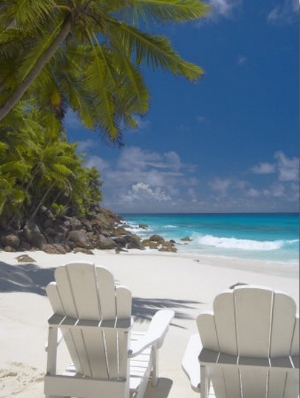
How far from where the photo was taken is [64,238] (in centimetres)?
2309

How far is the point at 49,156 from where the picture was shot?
68.1 ft

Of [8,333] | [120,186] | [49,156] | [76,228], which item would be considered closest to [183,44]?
[120,186]

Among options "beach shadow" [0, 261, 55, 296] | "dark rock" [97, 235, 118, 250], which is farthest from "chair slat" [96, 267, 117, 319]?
"dark rock" [97, 235, 118, 250]

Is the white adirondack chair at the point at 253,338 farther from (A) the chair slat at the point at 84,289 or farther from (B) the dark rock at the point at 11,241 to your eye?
(B) the dark rock at the point at 11,241

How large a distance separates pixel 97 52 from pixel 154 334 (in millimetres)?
5849

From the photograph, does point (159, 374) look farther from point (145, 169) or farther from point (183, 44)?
point (145, 169)

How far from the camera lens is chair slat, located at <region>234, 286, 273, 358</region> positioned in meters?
2.34

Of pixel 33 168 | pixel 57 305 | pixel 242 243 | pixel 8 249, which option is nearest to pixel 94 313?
pixel 57 305

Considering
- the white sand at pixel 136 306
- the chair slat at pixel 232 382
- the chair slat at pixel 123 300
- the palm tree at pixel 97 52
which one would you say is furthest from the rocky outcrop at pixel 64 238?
the chair slat at pixel 232 382

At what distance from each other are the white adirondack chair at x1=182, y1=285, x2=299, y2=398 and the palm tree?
4.70 meters

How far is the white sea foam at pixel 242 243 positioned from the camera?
92.0 ft

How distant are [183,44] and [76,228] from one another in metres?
33.0

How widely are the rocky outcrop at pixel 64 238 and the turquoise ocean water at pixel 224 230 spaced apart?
358 centimetres

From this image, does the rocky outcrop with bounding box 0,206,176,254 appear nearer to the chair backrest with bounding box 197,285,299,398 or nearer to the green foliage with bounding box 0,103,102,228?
the green foliage with bounding box 0,103,102,228
